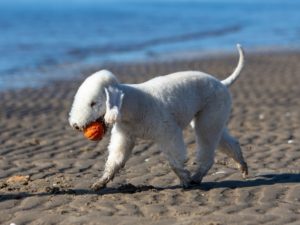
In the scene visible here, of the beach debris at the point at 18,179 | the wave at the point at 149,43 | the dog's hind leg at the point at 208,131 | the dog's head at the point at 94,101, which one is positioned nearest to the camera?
the dog's head at the point at 94,101

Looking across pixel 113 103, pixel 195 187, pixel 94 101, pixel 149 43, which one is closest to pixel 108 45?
pixel 149 43

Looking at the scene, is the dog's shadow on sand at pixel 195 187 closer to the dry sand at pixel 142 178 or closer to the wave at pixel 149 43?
the dry sand at pixel 142 178

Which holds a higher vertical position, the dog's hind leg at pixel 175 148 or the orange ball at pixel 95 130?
the orange ball at pixel 95 130

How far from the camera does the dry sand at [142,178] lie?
19.1ft

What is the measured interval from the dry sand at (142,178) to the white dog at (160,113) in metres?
0.32

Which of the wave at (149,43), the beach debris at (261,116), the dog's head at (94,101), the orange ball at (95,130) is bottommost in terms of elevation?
the wave at (149,43)

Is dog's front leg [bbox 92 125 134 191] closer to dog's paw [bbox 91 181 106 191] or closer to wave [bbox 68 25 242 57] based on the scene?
dog's paw [bbox 91 181 106 191]

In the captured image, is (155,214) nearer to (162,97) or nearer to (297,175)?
(162,97)

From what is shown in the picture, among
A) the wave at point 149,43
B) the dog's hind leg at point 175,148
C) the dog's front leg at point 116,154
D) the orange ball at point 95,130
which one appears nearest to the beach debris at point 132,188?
the dog's front leg at point 116,154

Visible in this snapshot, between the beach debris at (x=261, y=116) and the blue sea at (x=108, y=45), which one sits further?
the blue sea at (x=108, y=45)

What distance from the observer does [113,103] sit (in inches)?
239

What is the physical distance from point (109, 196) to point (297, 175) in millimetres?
2123

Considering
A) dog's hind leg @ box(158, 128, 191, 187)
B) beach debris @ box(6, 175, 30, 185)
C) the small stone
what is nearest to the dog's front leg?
dog's hind leg @ box(158, 128, 191, 187)

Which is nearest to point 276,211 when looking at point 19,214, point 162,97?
point 162,97
